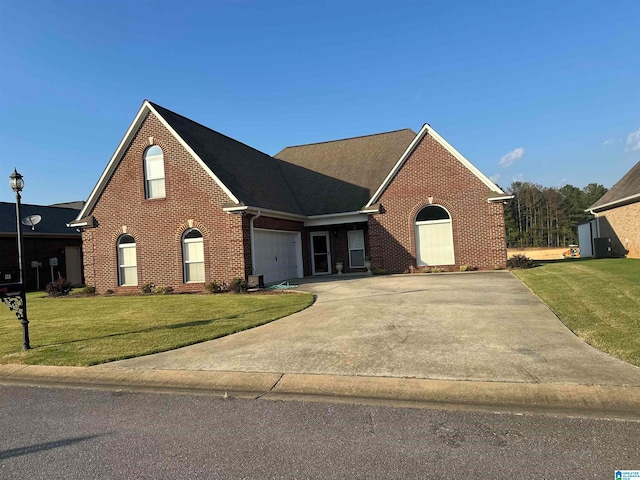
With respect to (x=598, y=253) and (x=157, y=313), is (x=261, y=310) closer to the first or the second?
(x=157, y=313)

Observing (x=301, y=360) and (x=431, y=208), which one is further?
(x=431, y=208)

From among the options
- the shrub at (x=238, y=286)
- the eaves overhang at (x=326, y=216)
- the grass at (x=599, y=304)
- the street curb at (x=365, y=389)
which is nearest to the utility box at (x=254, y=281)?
the shrub at (x=238, y=286)

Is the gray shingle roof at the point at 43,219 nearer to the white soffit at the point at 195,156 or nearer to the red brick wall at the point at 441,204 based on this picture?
the white soffit at the point at 195,156

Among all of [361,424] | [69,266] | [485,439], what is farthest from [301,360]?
[69,266]

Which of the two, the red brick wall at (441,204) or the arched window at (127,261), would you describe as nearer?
the red brick wall at (441,204)

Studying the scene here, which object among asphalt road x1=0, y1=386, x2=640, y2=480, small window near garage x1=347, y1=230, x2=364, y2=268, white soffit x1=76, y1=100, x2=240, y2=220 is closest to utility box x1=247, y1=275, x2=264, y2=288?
Answer: white soffit x1=76, y1=100, x2=240, y2=220

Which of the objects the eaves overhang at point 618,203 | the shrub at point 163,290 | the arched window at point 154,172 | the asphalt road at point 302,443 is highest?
the arched window at point 154,172

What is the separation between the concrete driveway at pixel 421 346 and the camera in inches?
221

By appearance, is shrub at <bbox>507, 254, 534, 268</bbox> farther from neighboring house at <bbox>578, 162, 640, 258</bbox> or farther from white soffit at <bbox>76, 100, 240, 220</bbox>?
white soffit at <bbox>76, 100, 240, 220</bbox>

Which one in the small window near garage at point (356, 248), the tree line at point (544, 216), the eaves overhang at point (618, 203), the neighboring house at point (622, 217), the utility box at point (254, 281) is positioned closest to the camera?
the utility box at point (254, 281)

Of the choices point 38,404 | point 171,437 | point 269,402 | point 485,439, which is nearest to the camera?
point 485,439

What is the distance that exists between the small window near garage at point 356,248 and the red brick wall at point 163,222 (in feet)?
23.8

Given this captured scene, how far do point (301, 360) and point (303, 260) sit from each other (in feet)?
49.8

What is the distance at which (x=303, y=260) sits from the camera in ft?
71.5
